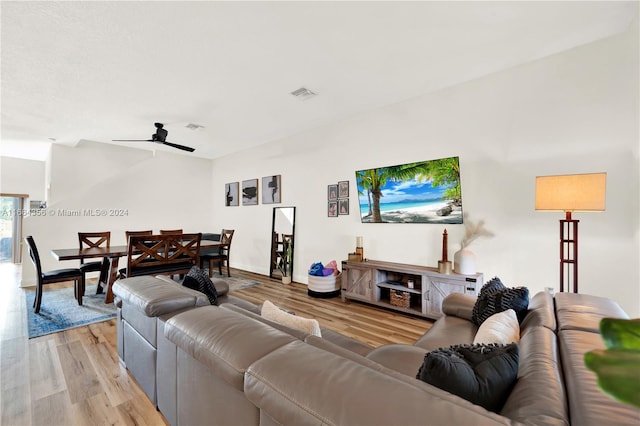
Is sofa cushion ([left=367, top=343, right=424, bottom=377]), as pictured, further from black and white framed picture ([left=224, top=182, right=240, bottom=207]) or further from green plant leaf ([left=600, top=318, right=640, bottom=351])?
black and white framed picture ([left=224, top=182, right=240, bottom=207])

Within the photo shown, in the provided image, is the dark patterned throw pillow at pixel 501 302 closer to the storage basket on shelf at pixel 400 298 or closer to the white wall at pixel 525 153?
the white wall at pixel 525 153

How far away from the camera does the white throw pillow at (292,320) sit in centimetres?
136

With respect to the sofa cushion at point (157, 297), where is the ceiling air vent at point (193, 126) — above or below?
above

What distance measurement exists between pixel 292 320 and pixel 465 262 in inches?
88.9

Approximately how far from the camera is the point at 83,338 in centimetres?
270

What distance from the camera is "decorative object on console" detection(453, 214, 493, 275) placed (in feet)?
9.66

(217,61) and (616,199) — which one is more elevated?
(217,61)

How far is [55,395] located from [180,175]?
5445 millimetres

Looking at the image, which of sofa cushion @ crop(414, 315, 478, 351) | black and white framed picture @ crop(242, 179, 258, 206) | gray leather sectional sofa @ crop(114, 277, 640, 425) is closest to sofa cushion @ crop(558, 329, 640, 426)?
gray leather sectional sofa @ crop(114, 277, 640, 425)

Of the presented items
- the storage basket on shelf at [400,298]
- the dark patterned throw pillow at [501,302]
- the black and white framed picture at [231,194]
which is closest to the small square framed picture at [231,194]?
the black and white framed picture at [231,194]

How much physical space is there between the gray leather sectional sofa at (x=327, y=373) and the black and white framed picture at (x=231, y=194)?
186 inches

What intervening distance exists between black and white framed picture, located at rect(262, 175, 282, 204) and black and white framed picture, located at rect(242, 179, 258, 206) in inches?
10.3

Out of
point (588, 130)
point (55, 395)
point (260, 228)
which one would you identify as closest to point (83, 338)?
point (55, 395)

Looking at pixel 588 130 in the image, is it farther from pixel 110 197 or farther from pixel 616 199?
pixel 110 197
